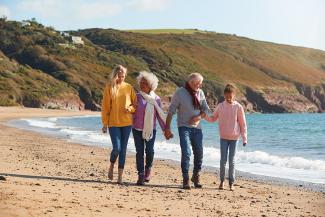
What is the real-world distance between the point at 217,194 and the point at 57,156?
6376mm

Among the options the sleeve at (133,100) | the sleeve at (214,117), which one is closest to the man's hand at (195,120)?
the sleeve at (214,117)

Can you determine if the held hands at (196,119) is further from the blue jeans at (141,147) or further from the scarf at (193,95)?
the blue jeans at (141,147)

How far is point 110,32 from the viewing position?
6073 inches

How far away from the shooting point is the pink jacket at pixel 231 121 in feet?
29.9

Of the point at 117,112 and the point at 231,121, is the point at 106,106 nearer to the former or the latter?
the point at 117,112

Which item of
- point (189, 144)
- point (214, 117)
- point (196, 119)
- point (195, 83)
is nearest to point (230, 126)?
point (214, 117)

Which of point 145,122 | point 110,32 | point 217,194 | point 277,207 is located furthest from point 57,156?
point 110,32

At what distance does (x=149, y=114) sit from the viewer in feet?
29.9

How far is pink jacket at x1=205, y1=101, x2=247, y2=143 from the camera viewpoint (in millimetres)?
9102

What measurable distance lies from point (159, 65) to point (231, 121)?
115469mm

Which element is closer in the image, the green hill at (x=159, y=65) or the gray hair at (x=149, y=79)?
the gray hair at (x=149, y=79)

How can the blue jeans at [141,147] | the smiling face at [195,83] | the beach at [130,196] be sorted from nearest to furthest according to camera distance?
1. the beach at [130,196]
2. the smiling face at [195,83]
3. the blue jeans at [141,147]

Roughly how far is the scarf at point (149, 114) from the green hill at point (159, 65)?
6362cm

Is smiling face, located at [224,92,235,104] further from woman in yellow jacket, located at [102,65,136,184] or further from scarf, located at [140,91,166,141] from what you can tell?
woman in yellow jacket, located at [102,65,136,184]
